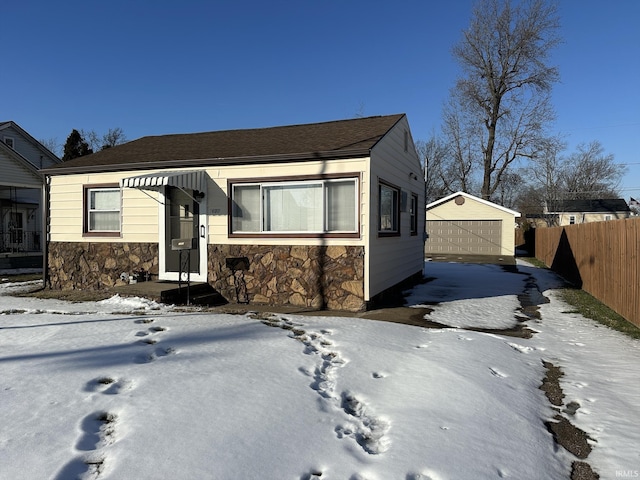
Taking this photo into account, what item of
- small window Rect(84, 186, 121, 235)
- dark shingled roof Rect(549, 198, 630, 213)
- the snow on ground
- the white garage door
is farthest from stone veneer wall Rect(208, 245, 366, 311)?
dark shingled roof Rect(549, 198, 630, 213)

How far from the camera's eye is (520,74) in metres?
30.7

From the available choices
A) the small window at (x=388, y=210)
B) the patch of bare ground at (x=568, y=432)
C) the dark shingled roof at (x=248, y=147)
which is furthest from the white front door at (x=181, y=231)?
the patch of bare ground at (x=568, y=432)

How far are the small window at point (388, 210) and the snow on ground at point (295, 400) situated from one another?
334cm

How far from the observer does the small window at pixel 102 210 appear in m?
10.1

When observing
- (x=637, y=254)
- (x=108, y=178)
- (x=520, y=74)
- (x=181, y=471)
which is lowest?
(x=181, y=471)

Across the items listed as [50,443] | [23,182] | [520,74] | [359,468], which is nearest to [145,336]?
[50,443]

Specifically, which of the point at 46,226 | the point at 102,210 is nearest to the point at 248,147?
the point at 102,210

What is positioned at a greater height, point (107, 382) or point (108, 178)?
point (108, 178)

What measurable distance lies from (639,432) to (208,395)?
3462 mm

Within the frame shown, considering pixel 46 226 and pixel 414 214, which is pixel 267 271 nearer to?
pixel 46 226

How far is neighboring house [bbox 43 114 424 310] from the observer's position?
831 centimetres

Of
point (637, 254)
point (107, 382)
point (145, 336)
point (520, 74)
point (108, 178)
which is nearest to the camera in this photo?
→ point (107, 382)

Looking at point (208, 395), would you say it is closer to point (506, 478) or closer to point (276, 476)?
point (276, 476)

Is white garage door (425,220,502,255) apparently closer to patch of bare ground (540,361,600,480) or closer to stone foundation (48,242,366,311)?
stone foundation (48,242,366,311)
